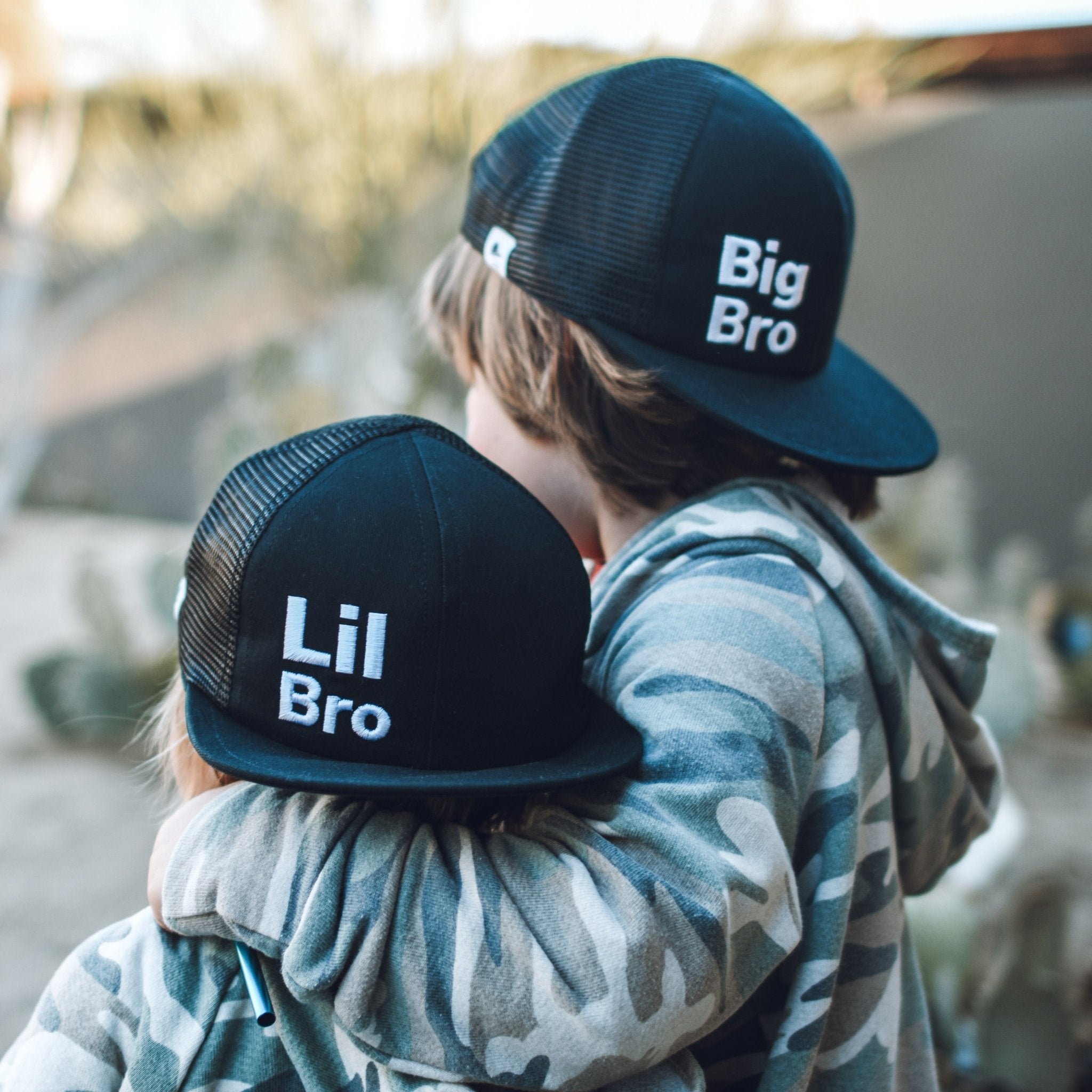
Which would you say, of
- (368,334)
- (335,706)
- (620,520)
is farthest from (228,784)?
(368,334)

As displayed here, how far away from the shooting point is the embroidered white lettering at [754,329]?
906 millimetres

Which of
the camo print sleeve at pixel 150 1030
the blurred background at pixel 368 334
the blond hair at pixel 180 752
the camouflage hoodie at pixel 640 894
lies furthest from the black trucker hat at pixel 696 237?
the blurred background at pixel 368 334

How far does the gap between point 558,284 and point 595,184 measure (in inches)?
3.6

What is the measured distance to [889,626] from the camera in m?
0.91

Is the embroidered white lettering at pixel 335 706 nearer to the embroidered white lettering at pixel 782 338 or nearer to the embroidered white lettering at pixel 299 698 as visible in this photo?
the embroidered white lettering at pixel 299 698

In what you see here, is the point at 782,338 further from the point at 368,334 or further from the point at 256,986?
the point at 368,334

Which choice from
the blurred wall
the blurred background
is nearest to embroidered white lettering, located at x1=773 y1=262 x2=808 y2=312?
the blurred background

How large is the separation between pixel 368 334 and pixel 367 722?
233cm

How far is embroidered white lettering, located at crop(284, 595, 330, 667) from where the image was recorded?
2.22ft

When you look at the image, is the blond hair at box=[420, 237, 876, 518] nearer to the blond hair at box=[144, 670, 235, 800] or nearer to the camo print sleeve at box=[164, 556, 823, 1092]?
the camo print sleeve at box=[164, 556, 823, 1092]

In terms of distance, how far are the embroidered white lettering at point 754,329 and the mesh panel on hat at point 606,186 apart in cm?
10

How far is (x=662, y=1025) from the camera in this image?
657 mm

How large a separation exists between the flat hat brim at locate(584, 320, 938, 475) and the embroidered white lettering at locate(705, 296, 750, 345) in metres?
0.02

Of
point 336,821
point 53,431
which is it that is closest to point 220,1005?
point 336,821
